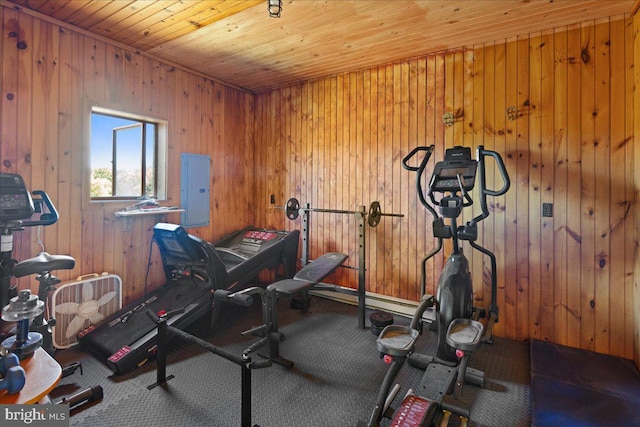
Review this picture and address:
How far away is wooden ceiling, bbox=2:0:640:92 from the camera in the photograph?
2586 millimetres

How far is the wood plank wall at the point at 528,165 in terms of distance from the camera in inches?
107

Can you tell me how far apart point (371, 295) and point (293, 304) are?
3.02ft

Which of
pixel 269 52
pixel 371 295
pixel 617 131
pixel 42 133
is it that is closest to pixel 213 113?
pixel 269 52

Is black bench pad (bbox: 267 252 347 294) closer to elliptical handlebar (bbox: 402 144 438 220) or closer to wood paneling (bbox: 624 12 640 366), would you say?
elliptical handlebar (bbox: 402 144 438 220)

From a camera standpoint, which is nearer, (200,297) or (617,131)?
(617,131)

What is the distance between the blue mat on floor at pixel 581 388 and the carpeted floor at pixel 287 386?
102 millimetres

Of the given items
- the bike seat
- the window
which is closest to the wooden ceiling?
the window

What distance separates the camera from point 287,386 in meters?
2.38

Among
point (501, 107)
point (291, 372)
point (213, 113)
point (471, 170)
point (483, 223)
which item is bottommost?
point (291, 372)

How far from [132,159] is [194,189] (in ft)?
2.45

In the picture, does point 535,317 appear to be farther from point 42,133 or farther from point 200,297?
point 42,133

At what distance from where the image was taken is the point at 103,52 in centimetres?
314

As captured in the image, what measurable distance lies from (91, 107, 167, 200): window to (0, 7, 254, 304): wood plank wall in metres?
0.15

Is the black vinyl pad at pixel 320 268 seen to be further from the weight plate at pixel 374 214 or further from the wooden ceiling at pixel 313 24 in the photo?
the wooden ceiling at pixel 313 24
